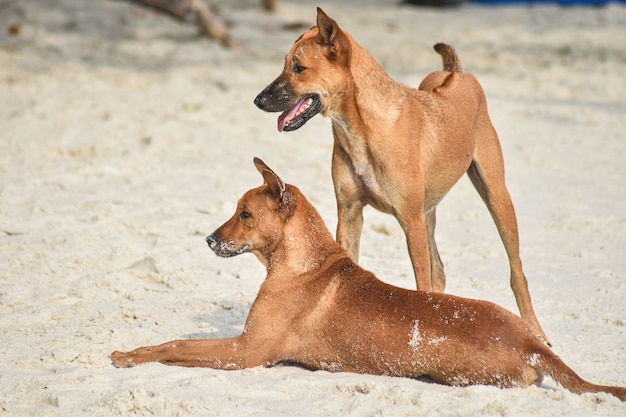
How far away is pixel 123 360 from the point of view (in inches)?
217

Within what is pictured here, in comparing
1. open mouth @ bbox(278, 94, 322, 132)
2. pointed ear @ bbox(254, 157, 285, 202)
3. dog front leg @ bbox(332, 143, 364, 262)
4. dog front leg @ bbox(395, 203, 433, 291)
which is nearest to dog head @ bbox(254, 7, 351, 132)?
open mouth @ bbox(278, 94, 322, 132)

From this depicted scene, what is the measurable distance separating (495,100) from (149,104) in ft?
14.6

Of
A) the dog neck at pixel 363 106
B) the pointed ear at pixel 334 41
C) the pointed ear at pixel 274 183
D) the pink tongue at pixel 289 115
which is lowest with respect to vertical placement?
the pointed ear at pixel 274 183

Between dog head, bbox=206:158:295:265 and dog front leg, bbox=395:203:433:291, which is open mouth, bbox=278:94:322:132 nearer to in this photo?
dog head, bbox=206:158:295:265

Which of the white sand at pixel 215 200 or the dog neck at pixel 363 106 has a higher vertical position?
the dog neck at pixel 363 106

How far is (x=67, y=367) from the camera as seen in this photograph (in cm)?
552

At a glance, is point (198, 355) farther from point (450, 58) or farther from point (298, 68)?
point (450, 58)

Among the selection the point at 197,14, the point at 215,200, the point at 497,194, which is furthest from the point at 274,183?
the point at 197,14

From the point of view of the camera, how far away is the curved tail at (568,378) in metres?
4.94

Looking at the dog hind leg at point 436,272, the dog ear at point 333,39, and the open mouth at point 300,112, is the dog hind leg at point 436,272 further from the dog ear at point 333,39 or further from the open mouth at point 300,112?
the dog ear at point 333,39

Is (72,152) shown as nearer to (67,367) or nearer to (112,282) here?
(112,282)

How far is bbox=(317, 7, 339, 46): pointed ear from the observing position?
5.81 metres

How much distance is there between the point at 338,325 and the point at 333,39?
5.63 feet

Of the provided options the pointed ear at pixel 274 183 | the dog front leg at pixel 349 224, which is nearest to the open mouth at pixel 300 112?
the pointed ear at pixel 274 183
